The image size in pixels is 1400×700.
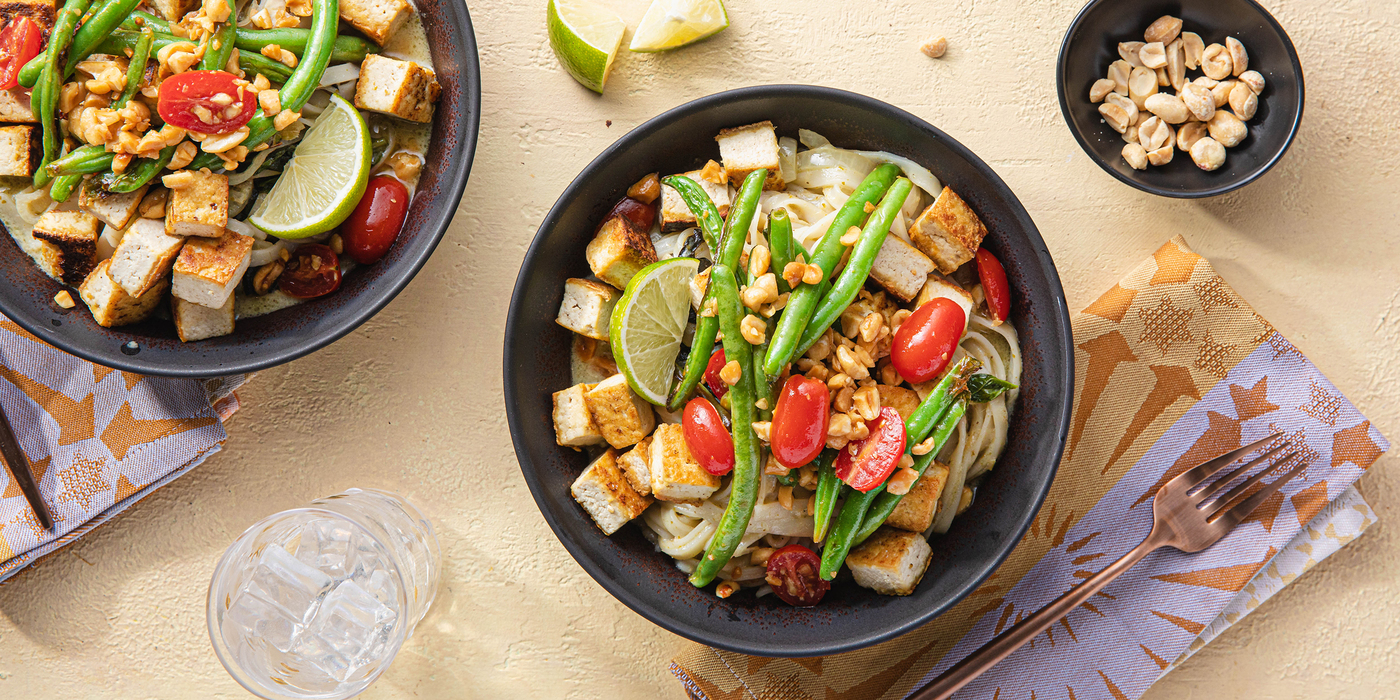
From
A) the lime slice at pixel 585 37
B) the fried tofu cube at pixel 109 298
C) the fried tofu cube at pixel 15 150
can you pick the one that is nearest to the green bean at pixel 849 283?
the lime slice at pixel 585 37

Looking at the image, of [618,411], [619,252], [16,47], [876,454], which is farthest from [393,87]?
[876,454]

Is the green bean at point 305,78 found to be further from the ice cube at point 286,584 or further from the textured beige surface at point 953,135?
the ice cube at point 286,584

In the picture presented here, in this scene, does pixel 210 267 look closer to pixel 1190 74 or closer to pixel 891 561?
pixel 891 561

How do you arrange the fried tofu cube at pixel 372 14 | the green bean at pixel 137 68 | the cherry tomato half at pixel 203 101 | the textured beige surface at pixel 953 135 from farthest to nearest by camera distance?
the textured beige surface at pixel 953 135 < the fried tofu cube at pixel 372 14 < the green bean at pixel 137 68 < the cherry tomato half at pixel 203 101

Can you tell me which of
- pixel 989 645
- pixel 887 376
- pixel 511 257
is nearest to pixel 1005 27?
pixel 887 376

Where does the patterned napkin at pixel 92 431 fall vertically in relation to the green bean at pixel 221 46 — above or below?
below

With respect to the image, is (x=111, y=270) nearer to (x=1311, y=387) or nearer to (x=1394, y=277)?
(x=1311, y=387)

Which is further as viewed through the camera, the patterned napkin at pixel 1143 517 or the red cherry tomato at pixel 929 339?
the patterned napkin at pixel 1143 517
